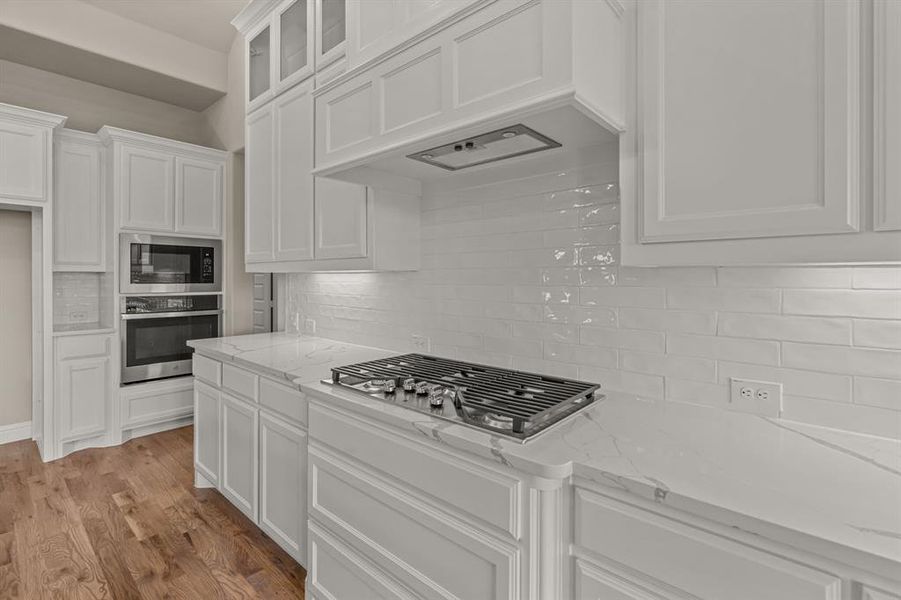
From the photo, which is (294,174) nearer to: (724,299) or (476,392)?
(476,392)

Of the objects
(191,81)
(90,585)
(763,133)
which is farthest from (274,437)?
(191,81)

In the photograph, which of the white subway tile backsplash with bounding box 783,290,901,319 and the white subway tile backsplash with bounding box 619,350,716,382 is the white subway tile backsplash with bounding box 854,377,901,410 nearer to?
the white subway tile backsplash with bounding box 783,290,901,319

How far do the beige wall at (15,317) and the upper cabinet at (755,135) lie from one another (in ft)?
15.4

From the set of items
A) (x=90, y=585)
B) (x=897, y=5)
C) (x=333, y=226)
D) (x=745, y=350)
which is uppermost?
(x=897, y=5)

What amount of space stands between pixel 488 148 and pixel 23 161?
3591 mm

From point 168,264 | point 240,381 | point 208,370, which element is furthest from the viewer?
point 168,264

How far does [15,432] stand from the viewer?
12.4 ft

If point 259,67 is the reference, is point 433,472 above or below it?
below

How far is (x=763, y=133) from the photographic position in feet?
3.55

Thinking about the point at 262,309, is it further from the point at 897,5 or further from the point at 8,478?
the point at 897,5

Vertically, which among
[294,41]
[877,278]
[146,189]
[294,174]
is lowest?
[877,278]

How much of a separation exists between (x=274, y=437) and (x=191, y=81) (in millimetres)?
3632

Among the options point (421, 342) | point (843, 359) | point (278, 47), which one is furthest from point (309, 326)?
point (843, 359)

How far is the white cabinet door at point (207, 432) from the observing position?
2635mm
